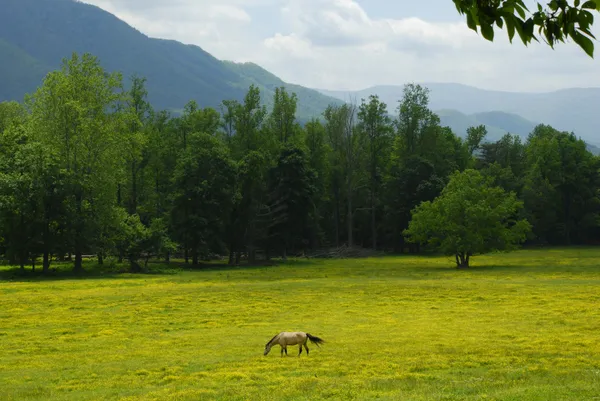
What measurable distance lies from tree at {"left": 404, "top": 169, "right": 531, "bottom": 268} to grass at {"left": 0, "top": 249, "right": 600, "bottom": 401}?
16312 millimetres

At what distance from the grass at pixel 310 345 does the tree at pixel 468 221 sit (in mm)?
16312

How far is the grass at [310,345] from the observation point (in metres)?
17.1

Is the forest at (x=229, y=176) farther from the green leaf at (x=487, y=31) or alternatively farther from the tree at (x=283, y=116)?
the green leaf at (x=487, y=31)

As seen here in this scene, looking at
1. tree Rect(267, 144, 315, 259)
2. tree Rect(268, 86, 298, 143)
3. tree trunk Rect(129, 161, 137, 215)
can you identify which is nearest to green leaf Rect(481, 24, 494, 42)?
tree Rect(267, 144, 315, 259)

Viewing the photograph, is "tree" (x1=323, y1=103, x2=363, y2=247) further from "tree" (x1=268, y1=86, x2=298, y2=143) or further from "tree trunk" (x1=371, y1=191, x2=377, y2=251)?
"tree" (x1=268, y1=86, x2=298, y2=143)

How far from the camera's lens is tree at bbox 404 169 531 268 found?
68188 millimetres

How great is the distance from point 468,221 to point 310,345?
157ft

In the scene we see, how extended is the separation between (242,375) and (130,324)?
1435cm

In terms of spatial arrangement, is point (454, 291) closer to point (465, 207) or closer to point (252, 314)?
point (252, 314)

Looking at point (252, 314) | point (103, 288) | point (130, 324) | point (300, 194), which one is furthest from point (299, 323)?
point (300, 194)

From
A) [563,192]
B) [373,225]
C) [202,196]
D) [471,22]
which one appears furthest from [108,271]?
[563,192]

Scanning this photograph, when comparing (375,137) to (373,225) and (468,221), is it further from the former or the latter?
(468,221)

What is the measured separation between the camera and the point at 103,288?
50438 millimetres

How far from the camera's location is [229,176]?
79.4m
